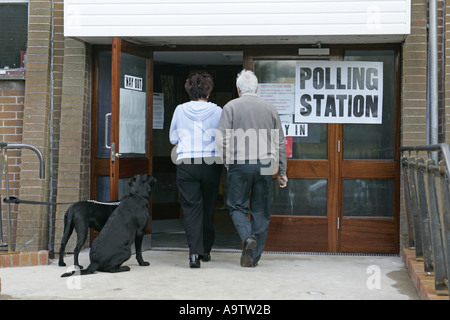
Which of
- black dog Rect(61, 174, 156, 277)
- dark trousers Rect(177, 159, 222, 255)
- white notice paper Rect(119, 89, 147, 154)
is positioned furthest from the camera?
white notice paper Rect(119, 89, 147, 154)

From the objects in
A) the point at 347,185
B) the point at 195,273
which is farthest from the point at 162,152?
the point at 195,273

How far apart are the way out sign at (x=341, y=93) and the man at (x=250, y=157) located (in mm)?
1096

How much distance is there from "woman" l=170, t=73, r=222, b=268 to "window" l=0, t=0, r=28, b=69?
252 cm

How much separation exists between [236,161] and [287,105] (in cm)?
142

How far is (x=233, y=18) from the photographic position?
664cm

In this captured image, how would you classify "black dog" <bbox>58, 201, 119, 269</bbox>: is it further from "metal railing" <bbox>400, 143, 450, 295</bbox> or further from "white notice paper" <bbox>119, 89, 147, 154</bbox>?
"metal railing" <bbox>400, 143, 450, 295</bbox>

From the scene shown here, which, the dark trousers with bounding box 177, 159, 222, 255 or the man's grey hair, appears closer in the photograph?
the dark trousers with bounding box 177, 159, 222, 255

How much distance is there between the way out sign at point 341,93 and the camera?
23.2 feet

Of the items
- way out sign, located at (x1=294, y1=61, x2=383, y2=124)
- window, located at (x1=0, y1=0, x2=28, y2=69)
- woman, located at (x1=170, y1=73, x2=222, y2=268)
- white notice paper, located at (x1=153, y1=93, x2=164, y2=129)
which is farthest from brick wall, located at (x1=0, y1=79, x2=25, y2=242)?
way out sign, located at (x1=294, y1=61, x2=383, y2=124)

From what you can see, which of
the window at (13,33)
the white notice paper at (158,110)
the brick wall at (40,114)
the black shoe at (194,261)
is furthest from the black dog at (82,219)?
the white notice paper at (158,110)

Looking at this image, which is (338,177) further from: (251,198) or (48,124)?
(48,124)

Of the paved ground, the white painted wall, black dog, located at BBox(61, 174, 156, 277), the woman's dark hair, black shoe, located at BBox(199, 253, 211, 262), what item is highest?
the white painted wall

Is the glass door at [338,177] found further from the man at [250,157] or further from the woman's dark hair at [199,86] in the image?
the woman's dark hair at [199,86]

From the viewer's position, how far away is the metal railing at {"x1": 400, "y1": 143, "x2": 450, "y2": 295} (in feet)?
13.3
